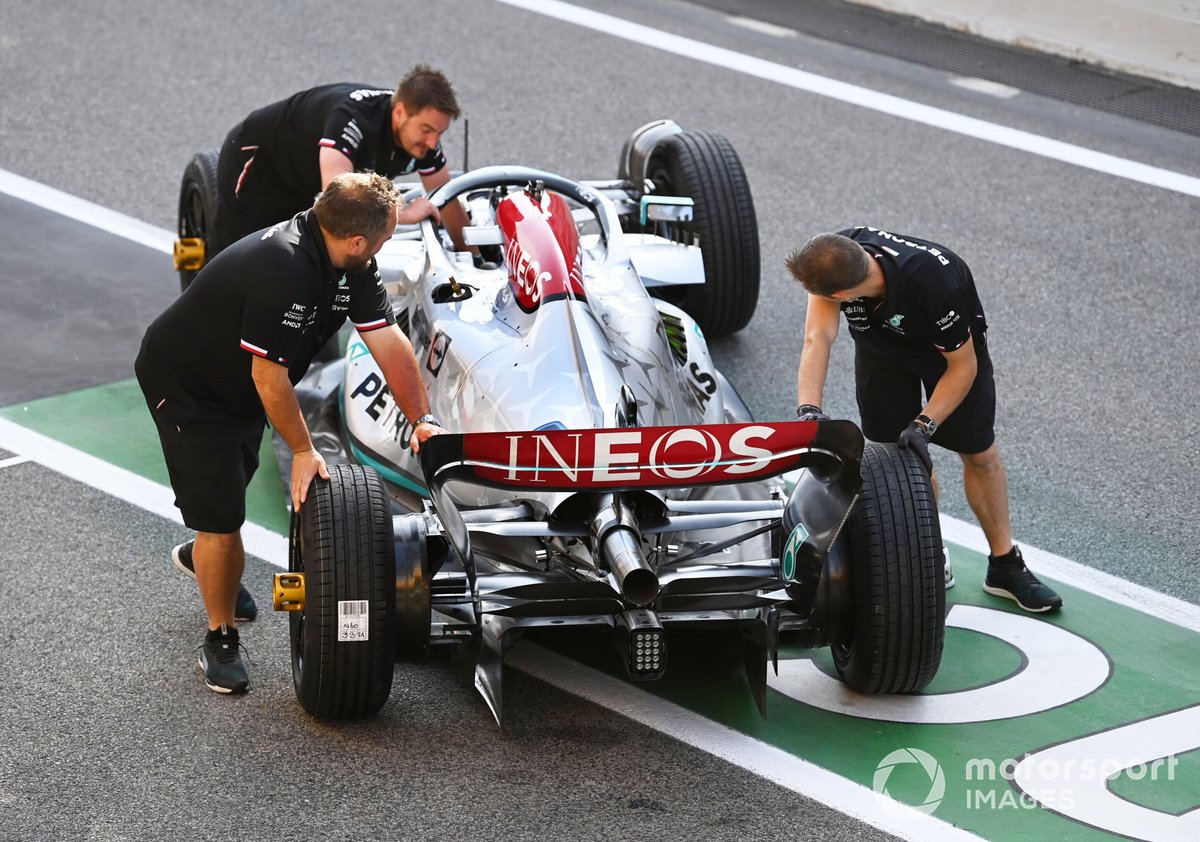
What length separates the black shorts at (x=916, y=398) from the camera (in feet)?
19.3

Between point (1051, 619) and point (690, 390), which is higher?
point (690, 390)

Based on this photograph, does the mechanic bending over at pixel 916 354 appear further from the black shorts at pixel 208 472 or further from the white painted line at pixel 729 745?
the black shorts at pixel 208 472

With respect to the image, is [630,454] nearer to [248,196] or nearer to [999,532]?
[999,532]

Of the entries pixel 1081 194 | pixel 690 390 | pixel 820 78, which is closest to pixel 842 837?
pixel 690 390

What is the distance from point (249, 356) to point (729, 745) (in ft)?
6.45

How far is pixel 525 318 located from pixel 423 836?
2.03 metres

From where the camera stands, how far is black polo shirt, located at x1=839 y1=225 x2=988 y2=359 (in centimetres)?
552

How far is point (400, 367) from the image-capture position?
532 centimetres

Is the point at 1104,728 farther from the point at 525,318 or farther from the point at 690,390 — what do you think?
the point at 525,318

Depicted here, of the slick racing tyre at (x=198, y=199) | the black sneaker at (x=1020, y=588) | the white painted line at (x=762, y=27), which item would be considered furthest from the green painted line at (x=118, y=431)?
the white painted line at (x=762, y=27)

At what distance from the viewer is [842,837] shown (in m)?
4.75

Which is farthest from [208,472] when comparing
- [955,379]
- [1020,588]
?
[1020,588]

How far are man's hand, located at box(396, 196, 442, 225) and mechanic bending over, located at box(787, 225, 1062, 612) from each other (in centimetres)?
187

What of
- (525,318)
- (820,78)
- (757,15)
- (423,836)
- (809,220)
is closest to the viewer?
(423,836)
